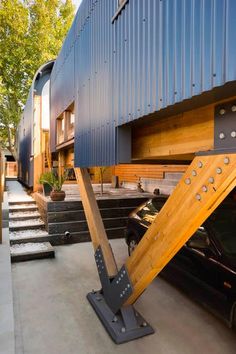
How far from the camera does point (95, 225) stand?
442cm

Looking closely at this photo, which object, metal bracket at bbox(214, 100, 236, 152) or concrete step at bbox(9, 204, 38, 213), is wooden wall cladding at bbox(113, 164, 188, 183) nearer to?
concrete step at bbox(9, 204, 38, 213)

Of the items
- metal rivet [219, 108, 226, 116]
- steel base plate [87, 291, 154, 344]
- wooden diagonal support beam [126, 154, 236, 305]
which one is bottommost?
steel base plate [87, 291, 154, 344]

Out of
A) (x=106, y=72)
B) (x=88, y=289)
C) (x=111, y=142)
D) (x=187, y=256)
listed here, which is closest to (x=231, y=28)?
(x=111, y=142)

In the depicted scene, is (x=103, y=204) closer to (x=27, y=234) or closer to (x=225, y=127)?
(x=27, y=234)

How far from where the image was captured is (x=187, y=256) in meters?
3.96

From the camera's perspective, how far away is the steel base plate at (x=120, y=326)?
332 cm

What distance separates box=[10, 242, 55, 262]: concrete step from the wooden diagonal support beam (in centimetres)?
367

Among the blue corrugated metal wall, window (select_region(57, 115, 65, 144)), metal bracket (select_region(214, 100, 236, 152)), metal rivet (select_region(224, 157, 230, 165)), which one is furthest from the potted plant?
metal rivet (select_region(224, 157, 230, 165))

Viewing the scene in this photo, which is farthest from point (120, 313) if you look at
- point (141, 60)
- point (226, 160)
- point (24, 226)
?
point (24, 226)

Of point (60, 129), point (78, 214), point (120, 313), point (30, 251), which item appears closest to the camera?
point (120, 313)

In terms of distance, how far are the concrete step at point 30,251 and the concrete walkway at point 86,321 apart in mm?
550

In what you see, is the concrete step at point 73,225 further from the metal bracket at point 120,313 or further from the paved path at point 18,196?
the metal bracket at point 120,313

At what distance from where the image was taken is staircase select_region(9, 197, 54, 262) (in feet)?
20.1

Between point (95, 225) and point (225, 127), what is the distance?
9.77 ft
